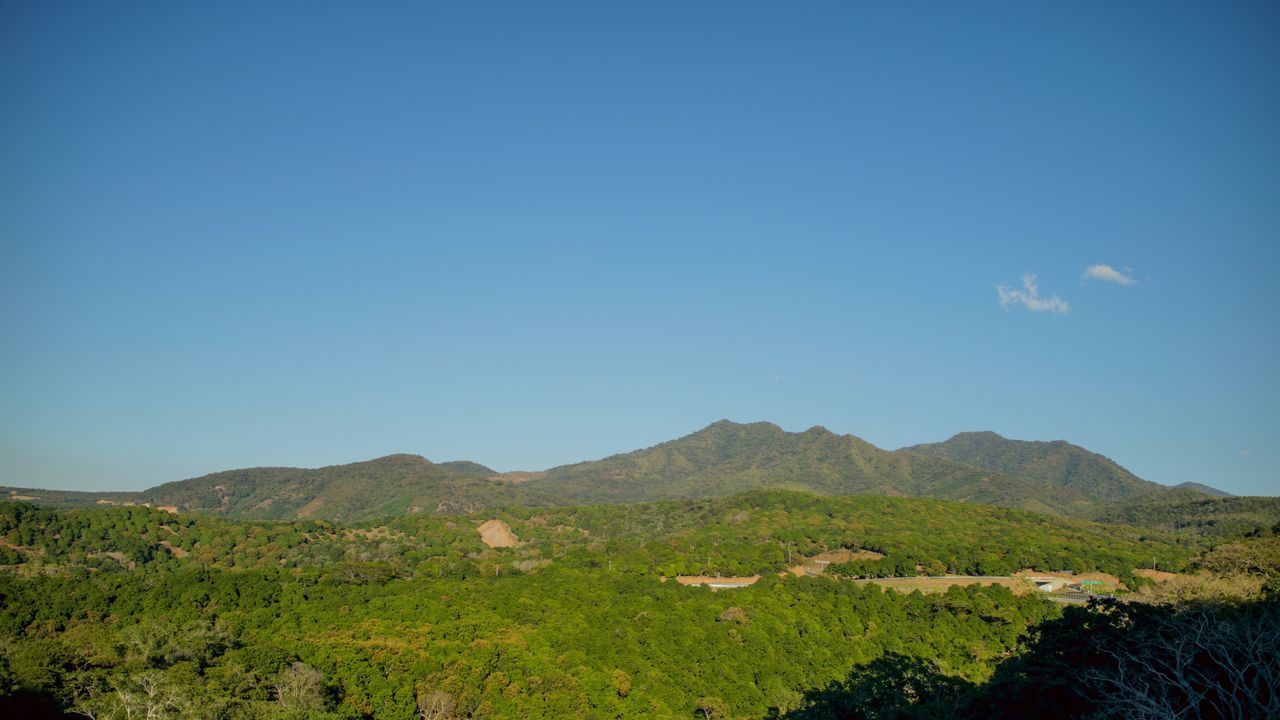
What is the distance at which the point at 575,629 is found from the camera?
56.8 metres

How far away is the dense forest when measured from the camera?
37062mm

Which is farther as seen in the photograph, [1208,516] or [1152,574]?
[1208,516]

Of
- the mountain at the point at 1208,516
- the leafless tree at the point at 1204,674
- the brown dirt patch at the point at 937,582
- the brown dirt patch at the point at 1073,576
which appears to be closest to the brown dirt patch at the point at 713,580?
the brown dirt patch at the point at 937,582

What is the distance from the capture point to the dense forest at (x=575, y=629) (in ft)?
122

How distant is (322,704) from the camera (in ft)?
127

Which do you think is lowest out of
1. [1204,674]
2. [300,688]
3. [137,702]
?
[300,688]

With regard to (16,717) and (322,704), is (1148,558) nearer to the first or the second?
(322,704)

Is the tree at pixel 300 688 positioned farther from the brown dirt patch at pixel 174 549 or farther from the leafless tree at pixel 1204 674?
the brown dirt patch at pixel 174 549

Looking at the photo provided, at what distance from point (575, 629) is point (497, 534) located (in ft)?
260

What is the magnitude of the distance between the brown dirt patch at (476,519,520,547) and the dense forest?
2577 cm

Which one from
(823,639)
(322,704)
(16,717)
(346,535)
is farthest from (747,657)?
(346,535)

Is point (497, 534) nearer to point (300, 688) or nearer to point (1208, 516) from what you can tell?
point (300, 688)

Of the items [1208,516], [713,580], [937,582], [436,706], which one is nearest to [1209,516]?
[1208,516]

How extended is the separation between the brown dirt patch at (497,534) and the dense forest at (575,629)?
2577cm
